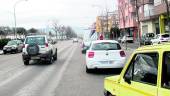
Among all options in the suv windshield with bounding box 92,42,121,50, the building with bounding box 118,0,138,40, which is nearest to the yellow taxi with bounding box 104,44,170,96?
the suv windshield with bounding box 92,42,121,50

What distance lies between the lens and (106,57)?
17750 mm

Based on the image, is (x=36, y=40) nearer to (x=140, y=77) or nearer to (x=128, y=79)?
(x=128, y=79)

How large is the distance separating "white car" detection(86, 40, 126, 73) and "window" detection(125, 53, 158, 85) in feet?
38.0

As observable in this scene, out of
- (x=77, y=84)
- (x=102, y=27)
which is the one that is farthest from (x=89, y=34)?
(x=102, y=27)

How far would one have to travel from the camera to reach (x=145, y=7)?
7262cm

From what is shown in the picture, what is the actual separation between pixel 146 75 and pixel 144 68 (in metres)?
0.19

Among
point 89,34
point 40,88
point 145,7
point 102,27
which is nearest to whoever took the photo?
point 40,88

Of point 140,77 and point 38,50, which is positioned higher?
point 140,77

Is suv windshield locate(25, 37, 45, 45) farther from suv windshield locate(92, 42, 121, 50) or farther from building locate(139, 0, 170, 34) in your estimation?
building locate(139, 0, 170, 34)

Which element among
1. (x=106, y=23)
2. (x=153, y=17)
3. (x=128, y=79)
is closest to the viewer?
(x=128, y=79)

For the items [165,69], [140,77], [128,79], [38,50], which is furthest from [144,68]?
[38,50]

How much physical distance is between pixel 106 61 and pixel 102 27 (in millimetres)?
111336

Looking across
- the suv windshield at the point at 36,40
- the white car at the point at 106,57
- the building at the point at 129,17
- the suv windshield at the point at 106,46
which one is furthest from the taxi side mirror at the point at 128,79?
the building at the point at 129,17

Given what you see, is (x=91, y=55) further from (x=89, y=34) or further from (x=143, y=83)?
(x=89, y=34)
